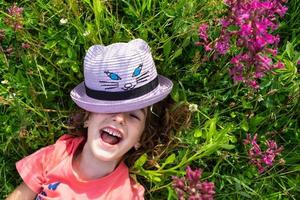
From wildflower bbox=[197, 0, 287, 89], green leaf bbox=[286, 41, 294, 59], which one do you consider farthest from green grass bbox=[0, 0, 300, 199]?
wildflower bbox=[197, 0, 287, 89]

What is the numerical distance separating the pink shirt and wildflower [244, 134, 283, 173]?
522 millimetres

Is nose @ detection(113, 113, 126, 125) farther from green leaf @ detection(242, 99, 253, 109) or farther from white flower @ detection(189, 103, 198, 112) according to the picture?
green leaf @ detection(242, 99, 253, 109)

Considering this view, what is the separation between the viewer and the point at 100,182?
7.55ft

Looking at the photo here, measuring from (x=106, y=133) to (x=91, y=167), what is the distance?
18 centimetres

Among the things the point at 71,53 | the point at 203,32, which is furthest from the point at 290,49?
the point at 71,53

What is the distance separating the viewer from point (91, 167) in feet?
7.63

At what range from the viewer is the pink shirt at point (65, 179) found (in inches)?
90.3

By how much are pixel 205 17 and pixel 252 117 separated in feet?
1.72

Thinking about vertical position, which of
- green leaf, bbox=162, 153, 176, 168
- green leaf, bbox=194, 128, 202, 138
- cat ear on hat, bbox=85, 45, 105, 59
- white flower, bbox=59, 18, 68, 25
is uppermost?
white flower, bbox=59, 18, 68, 25

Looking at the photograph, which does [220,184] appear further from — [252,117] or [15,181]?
[15,181]

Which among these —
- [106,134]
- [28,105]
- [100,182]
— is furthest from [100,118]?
[28,105]

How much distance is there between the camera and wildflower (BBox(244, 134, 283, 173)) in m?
2.21

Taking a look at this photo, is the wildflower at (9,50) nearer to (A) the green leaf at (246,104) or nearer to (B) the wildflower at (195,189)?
(A) the green leaf at (246,104)

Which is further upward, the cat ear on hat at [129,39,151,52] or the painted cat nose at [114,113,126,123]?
the cat ear on hat at [129,39,151,52]
